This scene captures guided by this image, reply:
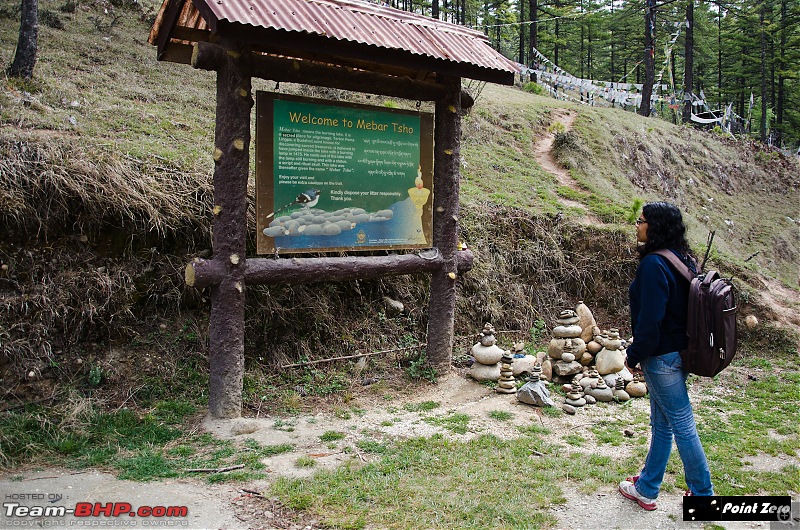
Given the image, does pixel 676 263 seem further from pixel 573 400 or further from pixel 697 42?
pixel 697 42

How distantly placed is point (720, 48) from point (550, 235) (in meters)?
40.3

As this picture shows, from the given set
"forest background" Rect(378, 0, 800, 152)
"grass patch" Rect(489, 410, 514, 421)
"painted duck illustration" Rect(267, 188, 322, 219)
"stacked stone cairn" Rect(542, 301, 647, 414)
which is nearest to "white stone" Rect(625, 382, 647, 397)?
"stacked stone cairn" Rect(542, 301, 647, 414)

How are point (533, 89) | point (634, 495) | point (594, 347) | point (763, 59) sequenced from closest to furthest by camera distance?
point (634, 495) → point (594, 347) → point (533, 89) → point (763, 59)

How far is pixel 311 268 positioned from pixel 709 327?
3820mm

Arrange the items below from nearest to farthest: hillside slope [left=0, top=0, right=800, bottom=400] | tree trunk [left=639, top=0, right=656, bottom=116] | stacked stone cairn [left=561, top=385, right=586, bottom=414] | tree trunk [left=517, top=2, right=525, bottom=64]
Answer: hillside slope [left=0, top=0, right=800, bottom=400]
stacked stone cairn [left=561, top=385, right=586, bottom=414]
tree trunk [left=639, top=0, right=656, bottom=116]
tree trunk [left=517, top=2, right=525, bottom=64]

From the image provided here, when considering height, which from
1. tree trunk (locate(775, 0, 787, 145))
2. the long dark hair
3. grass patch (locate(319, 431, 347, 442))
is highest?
tree trunk (locate(775, 0, 787, 145))

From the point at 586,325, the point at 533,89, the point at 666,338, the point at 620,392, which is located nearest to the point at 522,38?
the point at 533,89

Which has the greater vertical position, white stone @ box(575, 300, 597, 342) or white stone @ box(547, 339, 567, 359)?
white stone @ box(575, 300, 597, 342)

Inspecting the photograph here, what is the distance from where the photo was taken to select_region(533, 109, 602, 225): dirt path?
458 inches

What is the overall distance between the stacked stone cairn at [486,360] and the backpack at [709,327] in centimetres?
345

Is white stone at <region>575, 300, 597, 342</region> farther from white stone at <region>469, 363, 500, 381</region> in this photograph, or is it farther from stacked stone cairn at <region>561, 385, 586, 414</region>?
white stone at <region>469, 363, 500, 381</region>

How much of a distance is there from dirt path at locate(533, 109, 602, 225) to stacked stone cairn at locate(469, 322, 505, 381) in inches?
192

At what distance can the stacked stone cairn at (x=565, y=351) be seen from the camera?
268 inches

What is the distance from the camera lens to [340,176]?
616 centimetres
